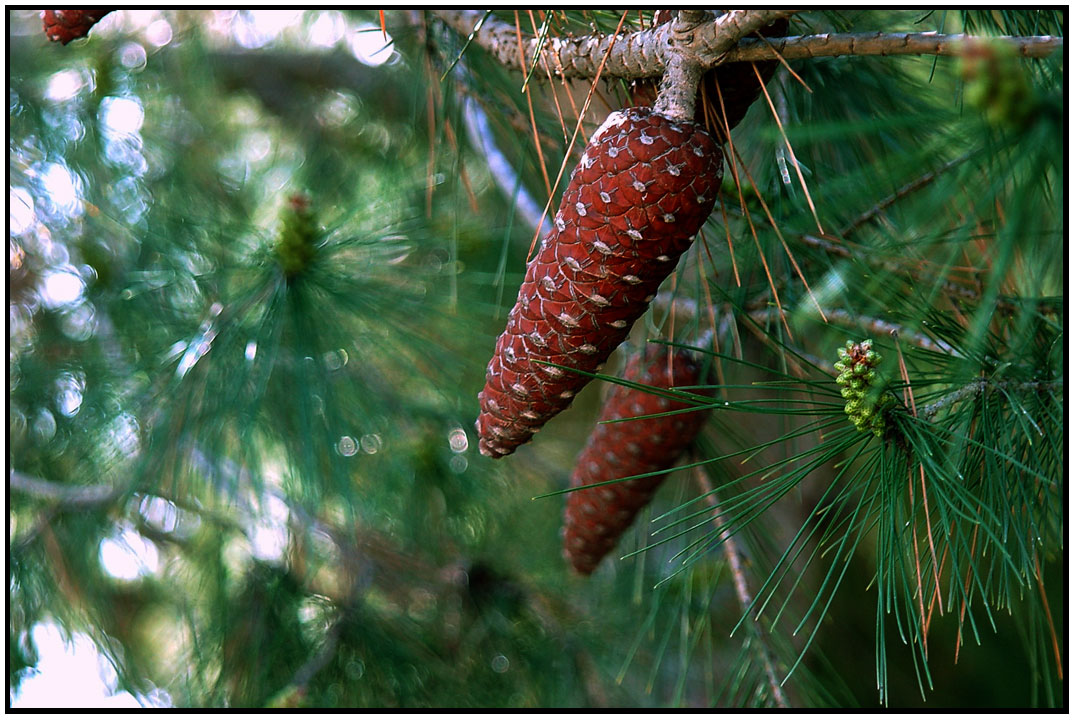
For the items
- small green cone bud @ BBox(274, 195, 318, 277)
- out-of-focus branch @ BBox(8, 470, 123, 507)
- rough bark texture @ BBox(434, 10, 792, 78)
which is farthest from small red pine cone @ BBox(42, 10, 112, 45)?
out-of-focus branch @ BBox(8, 470, 123, 507)

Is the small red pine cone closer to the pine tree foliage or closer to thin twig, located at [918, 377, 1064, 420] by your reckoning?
the pine tree foliage

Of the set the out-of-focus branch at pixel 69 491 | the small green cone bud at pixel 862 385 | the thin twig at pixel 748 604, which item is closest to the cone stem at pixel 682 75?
the small green cone bud at pixel 862 385

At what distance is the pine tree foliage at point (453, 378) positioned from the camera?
1.44ft

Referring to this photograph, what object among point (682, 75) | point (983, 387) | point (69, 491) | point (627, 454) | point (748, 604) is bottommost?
point (69, 491)

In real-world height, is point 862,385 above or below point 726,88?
below

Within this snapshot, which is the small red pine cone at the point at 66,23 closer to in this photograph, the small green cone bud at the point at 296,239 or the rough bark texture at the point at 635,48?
the small green cone bud at the point at 296,239

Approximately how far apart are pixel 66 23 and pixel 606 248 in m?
0.45

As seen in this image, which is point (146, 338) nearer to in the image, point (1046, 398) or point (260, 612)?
point (260, 612)

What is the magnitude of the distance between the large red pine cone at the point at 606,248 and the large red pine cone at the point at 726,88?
70mm

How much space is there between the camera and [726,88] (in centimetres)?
43

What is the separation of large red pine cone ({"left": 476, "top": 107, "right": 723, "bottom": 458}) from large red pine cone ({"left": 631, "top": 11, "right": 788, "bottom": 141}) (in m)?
0.07

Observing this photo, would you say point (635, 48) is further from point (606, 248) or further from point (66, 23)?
point (66, 23)

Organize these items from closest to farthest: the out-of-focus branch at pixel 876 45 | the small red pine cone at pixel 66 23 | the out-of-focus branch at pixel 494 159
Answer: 1. the out-of-focus branch at pixel 876 45
2. the small red pine cone at pixel 66 23
3. the out-of-focus branch at pixel 494 159

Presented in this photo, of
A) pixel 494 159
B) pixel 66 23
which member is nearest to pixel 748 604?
pixel 494 159
